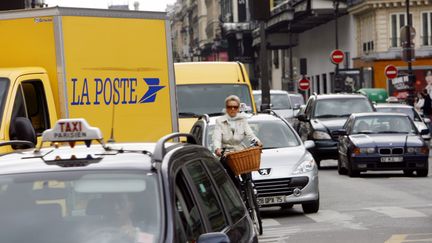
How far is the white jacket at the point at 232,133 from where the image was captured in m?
15.7

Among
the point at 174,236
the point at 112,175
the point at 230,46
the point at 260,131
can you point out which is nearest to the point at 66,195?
the point at 112,175

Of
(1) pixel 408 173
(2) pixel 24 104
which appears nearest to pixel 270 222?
(2) pixel 24 104

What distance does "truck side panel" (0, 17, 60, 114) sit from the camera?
1345 centimetres

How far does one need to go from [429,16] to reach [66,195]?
6913 cm

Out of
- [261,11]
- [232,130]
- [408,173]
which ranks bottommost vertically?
[408,173]

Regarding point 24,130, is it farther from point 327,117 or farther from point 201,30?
point 201,30

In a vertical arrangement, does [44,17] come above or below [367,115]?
above

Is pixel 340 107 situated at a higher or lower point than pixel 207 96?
lower

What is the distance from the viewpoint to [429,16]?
7400 centimetres

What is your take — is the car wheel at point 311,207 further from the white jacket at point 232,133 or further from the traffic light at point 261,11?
the traffic light at point 261,11

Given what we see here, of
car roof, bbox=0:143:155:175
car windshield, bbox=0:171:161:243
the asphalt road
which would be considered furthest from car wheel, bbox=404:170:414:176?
car windshield, bbox=0:171:161:243

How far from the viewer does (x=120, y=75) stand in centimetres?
1402

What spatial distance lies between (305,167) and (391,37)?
55.5m

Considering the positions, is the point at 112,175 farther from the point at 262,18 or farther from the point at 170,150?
the point at 262,18
